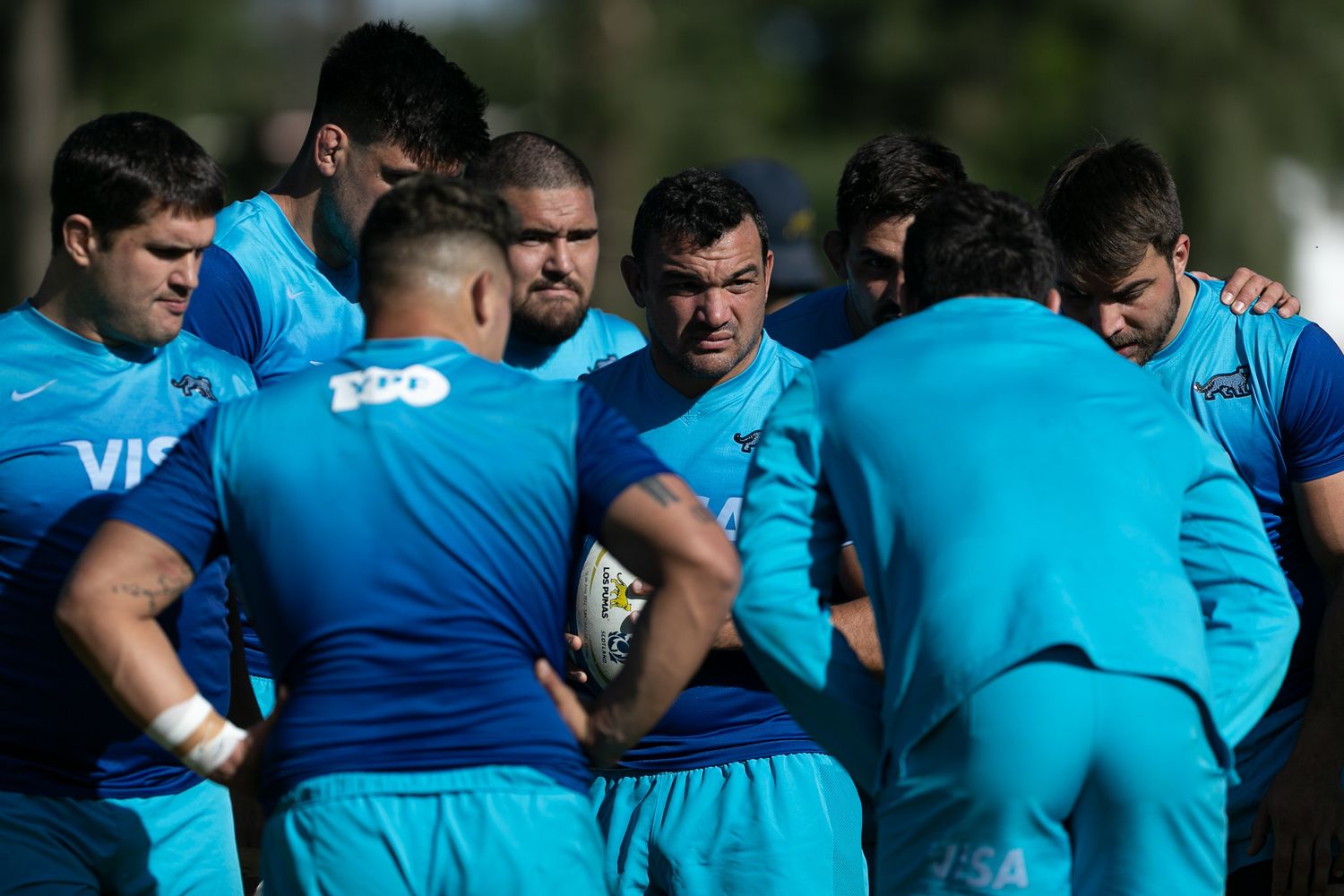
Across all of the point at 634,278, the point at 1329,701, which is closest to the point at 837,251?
the point at 634,278

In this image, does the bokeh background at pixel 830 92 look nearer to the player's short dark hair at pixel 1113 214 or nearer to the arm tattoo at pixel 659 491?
the player's short dark hair at pixel 1113 214

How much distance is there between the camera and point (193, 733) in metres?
3.42

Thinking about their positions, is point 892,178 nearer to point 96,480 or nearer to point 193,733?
point 96,480

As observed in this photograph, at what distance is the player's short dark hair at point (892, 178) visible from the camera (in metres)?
5.43

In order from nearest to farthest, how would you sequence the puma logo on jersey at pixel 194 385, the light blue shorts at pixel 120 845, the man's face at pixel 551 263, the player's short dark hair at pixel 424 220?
the player's short dark hair at pixel 424 220 → the light blue shorts at pixel 120 845 → the puma logo on jersey at pixel 194 385 → the man's face at pixel 551 263

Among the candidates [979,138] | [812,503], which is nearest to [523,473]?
[812,503]

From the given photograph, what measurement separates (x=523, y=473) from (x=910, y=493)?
0.80 m

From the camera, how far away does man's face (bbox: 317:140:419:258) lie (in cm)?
533

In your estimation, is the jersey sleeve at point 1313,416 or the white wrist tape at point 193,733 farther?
the jersey sleeve at point 1313,416

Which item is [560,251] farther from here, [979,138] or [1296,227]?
[979,138]

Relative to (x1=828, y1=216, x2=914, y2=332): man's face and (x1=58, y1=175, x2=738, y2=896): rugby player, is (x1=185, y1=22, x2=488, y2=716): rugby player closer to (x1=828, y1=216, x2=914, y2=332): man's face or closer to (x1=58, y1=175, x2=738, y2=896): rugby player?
(x1=828, y1=216, x2=914, y2=332): man's face

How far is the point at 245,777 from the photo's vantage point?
346 cm

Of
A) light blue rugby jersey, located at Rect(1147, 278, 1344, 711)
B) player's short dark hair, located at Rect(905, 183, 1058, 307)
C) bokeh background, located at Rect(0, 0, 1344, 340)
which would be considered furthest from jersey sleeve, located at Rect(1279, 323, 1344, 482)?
bokeh background, located at Rect(0, 0, 1344, 340)

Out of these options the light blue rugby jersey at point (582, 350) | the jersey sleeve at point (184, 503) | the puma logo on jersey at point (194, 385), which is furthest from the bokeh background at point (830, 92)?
the jersey sleeve at point (184, 503)
